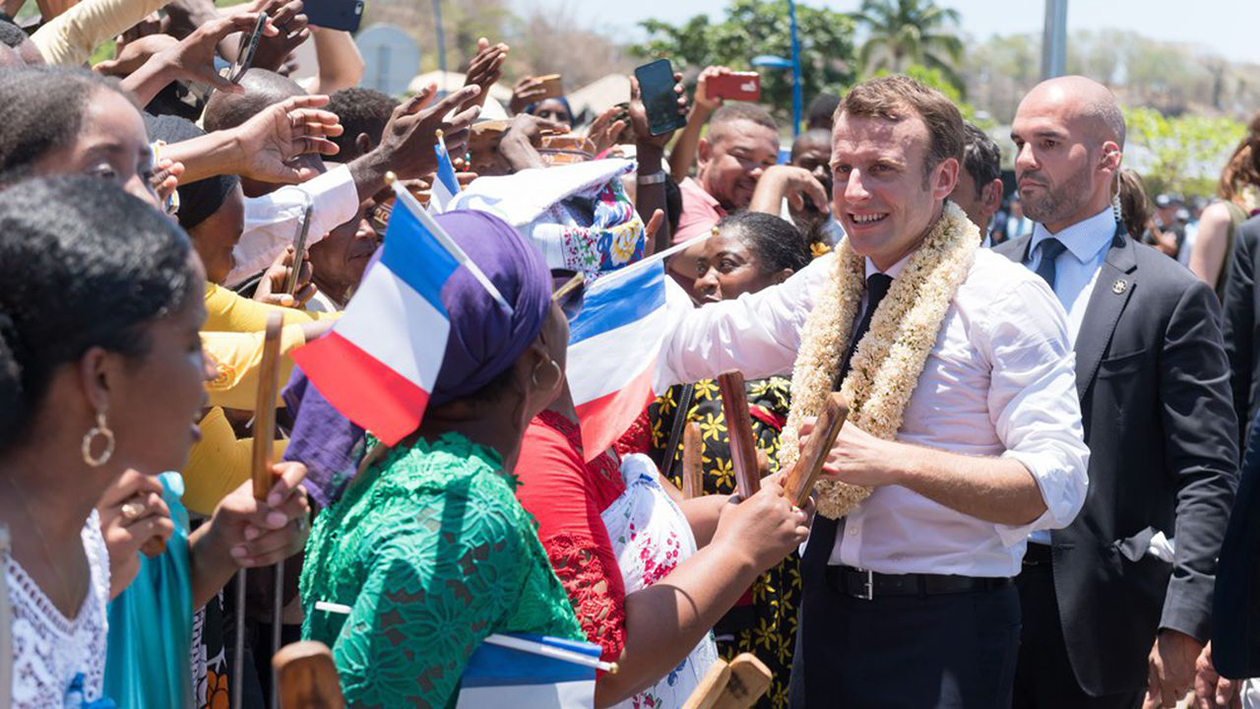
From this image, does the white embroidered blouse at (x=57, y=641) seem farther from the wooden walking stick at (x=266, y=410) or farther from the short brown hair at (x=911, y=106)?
the short brown hair at (x=911, y=106)

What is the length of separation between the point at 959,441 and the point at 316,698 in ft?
5.93

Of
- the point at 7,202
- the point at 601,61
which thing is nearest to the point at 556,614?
the point at 7,202

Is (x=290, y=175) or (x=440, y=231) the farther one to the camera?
(x=290, y=175)

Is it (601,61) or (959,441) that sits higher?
(959,441)

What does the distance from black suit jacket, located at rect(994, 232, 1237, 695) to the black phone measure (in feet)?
9.72

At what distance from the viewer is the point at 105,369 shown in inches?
67.6

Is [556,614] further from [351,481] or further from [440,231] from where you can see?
[440,231]

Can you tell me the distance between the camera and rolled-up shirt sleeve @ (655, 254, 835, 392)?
3443 mm

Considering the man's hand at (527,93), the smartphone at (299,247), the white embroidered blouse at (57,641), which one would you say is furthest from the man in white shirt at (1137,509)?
the man's hand at (527,93)

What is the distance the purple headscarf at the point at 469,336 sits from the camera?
2.00m

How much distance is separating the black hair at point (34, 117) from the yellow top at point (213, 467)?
104 centimetres

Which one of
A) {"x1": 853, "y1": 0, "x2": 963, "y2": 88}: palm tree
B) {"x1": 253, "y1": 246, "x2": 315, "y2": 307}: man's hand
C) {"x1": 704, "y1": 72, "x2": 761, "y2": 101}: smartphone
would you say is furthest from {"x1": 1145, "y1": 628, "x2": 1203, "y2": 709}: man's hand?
{"x1": 853, "y1": 0, "x2": 963, "y2": 88}: palm tree

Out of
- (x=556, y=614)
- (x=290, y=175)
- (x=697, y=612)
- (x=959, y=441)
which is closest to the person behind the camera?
(x=556, y=614)

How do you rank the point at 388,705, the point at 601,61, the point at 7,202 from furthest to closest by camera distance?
the point at 601,61, the point at 388,705, the point at 7,202
